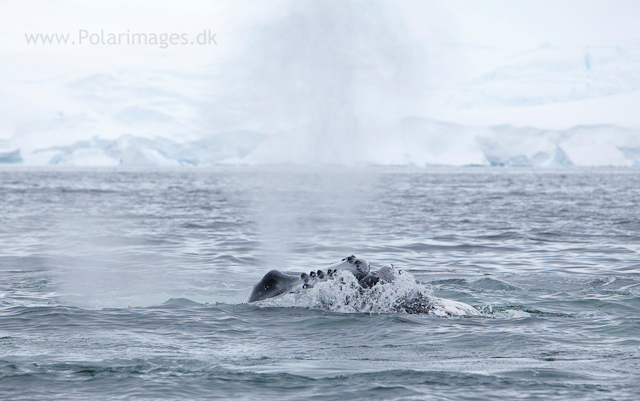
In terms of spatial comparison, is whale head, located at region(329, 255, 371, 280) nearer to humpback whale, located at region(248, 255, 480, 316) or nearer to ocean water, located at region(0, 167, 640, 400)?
humpback whale, located at region(248, 255, 480, 316)

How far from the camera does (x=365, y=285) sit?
9.75 m

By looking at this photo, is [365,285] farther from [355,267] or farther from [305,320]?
[305,320]

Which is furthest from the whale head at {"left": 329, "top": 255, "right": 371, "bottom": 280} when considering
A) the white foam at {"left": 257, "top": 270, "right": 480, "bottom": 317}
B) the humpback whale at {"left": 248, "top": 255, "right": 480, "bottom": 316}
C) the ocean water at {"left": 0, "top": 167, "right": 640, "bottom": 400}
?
the ocean water at {"left": 0, "top": 167, "right": 640, "bottom": 400}

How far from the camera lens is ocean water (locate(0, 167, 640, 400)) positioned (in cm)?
654

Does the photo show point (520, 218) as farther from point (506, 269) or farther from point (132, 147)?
point (132, 147)

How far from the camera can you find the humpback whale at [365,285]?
31.4ft

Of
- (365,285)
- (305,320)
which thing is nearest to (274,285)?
(305,320)

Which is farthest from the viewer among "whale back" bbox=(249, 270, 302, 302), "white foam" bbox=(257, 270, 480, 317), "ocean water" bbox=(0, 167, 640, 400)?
"whale back" bbox=(249, 270, 302, 302)

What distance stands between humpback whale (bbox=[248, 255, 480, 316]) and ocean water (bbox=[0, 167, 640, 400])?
0.23 m

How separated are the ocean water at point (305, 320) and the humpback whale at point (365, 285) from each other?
23 cm

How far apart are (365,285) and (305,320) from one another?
3.57 ft

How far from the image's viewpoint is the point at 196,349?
7832mm

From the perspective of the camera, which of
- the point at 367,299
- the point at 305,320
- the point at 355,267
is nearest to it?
the point at 305,320

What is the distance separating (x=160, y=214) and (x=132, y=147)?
79563mm
